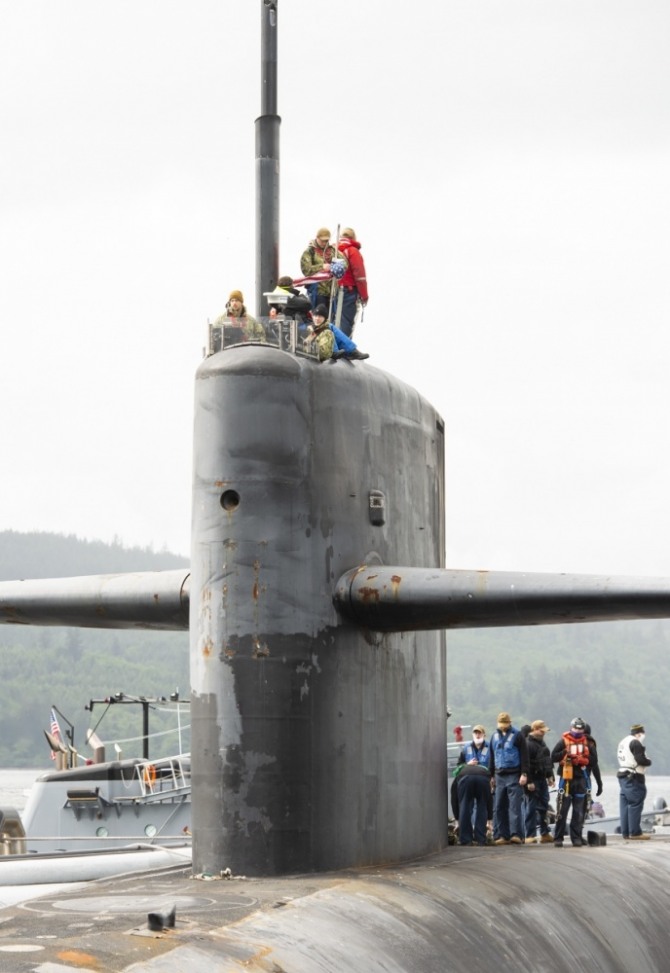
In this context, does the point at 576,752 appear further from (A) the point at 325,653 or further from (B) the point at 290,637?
(B) the point at 290,637

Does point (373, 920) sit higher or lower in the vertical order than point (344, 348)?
lower

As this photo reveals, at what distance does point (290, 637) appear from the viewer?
9.24 m

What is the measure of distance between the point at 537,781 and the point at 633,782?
5.14ft

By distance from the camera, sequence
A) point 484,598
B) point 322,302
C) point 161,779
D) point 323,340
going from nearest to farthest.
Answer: point 484,598, point 323,340, point 322,302, point 161,779

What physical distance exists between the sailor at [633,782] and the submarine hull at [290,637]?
5345 millimetres

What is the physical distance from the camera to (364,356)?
33.7 feet

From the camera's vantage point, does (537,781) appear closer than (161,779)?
Yes

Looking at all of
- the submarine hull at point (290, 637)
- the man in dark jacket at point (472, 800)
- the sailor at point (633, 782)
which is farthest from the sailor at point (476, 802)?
the submarine hull at point (290, 637)

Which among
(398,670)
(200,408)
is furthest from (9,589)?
(398,670)

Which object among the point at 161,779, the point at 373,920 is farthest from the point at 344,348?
the point at 161,779

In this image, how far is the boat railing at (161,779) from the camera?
30.9 metres

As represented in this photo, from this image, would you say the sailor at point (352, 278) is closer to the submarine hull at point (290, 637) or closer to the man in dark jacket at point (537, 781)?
the submarine hull at point (290, 637)

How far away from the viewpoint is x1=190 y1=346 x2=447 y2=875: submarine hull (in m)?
9.10

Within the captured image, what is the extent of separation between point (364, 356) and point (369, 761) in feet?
8.87
